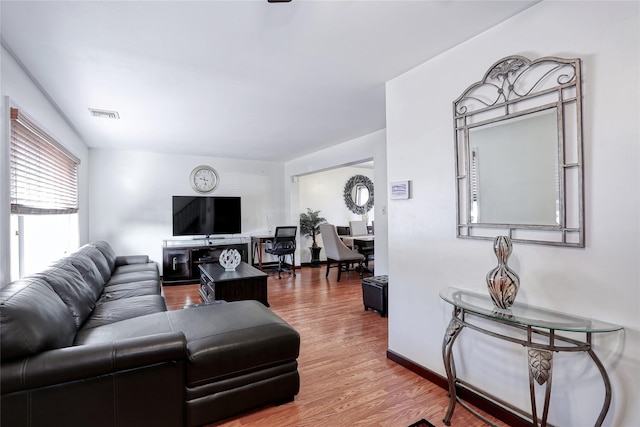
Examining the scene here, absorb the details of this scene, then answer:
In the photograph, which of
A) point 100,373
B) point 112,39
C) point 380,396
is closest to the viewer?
point 100,373

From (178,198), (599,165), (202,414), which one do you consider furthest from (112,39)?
(178,198)

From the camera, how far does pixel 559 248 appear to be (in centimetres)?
157

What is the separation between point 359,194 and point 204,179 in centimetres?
380

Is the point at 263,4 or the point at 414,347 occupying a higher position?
the point at 263,4

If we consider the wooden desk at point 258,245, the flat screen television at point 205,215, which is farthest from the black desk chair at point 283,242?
the flat screen television at point 205,215

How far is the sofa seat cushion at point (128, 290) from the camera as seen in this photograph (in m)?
2.90

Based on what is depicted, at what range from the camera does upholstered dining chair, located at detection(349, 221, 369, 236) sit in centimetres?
706

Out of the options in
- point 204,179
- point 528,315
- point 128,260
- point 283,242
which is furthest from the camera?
point 204,179

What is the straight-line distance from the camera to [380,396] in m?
2.07

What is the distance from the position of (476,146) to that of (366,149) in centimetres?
279

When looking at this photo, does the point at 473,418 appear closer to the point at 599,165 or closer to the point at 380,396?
the point at 380,396

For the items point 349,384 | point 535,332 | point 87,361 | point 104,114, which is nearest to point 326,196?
point 104,114

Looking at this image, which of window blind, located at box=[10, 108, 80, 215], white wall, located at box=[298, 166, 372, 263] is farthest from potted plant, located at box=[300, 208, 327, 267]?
window blind, located at box=[10, 108, 80, 215]

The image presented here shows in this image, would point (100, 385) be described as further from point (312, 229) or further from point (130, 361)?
point (312, 229)
